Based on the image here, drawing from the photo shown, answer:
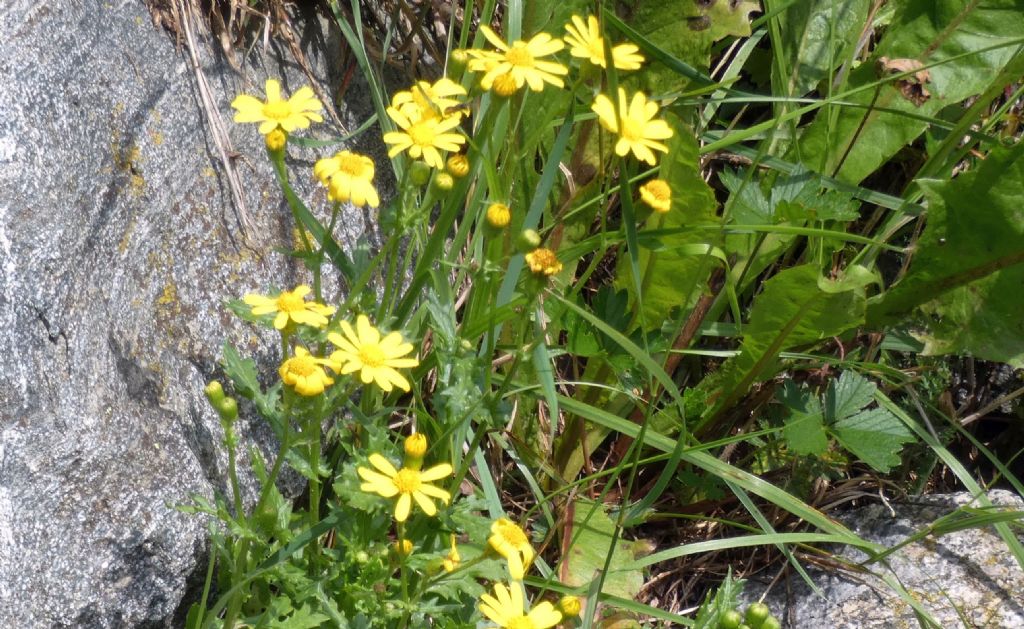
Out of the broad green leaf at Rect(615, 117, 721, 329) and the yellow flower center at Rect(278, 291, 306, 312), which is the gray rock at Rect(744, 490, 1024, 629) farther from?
the yellow flower center at Rect(278, 291, 306, 312)

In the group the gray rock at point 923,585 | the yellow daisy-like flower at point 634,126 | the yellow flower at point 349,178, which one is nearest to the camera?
the yellow flower at point 349,178

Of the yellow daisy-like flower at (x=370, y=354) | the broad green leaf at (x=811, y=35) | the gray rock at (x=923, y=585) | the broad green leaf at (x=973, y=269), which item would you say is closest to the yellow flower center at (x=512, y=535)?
the yellow daisy-like flower at (x=370, y=354)

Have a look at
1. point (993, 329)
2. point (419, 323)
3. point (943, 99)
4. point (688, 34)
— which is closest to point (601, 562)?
point (419, 323)

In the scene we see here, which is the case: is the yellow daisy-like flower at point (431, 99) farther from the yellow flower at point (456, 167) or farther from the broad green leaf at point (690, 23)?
the broad green leaf at point (690, 23)

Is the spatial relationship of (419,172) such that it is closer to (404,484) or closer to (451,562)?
(404,484)

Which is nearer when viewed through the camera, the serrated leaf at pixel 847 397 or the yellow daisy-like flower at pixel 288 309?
the yellow daisy-like flower at pixel 288 309

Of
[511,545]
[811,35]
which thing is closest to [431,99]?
[511,545]

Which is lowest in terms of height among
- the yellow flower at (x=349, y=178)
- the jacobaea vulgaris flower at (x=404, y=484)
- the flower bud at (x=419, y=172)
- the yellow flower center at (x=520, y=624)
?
the yellow flower center at (x=520, y=624)
